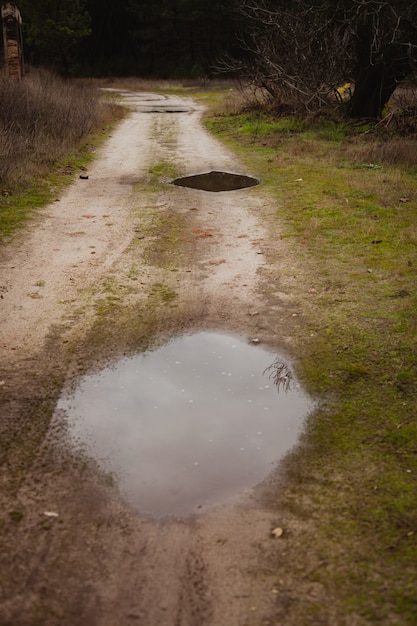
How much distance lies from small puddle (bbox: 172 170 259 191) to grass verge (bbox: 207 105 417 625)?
86 centimetres

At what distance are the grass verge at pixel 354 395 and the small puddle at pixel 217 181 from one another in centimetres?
86

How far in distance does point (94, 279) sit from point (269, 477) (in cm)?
346

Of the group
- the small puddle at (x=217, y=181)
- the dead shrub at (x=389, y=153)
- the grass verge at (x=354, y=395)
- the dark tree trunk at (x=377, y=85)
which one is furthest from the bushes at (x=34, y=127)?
the dark tree trunk at (x=377, y=85)

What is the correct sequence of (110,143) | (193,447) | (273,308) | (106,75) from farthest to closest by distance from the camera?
(106,75), (110,143), (273,308), (193,447)

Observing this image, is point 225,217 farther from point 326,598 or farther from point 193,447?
point 326,598

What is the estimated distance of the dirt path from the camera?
268 cm

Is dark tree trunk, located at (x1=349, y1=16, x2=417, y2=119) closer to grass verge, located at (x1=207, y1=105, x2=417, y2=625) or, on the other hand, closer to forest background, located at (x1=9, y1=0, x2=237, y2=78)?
grass verge, located at (x1=207, y1=105, x2=417, y2=625)

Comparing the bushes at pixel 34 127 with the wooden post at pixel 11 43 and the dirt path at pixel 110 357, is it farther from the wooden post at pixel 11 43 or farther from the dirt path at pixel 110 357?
the wooden post at pixel 11 43

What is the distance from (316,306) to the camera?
5656 millimetres

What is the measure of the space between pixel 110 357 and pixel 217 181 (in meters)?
6.80

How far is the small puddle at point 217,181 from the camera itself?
34.5 feet

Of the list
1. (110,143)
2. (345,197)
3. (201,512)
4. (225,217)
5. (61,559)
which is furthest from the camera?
(110,143)

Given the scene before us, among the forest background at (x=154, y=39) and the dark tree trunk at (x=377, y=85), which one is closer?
the dark tree trunk at (x=377, y=85)

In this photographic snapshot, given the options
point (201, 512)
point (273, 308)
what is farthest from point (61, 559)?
point (273, 308)
